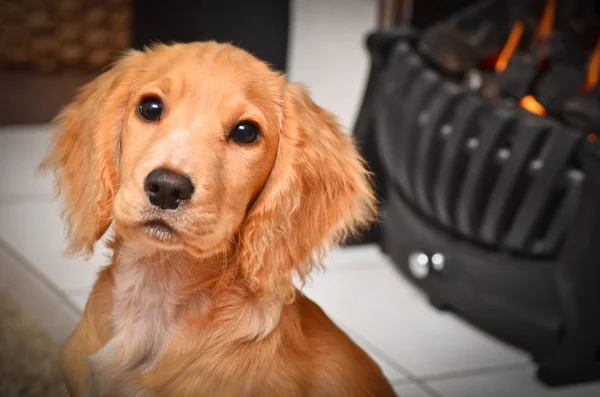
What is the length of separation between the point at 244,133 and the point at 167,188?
101mm

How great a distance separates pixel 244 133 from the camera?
2.33ft

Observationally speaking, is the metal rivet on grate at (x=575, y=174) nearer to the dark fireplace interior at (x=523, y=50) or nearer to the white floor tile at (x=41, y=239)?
the dark fireplace interior at (x=523, y=50)

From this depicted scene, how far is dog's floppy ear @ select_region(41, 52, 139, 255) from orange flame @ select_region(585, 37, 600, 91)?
1250 mm

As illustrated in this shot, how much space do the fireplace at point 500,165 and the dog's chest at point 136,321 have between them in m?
0.94

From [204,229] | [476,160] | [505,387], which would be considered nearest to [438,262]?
[476,160]

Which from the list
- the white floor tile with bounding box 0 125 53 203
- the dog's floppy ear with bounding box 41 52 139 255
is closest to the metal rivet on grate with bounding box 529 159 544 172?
the white floor tile with bounding box 0 125 53 203

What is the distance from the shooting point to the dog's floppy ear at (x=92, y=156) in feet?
2.31

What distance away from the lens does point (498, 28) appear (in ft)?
6.23

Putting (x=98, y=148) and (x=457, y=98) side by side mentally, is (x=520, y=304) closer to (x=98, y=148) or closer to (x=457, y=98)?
(x=457, y=98)

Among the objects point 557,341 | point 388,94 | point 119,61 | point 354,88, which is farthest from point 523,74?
point 119,61

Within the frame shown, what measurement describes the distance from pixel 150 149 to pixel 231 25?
28cm

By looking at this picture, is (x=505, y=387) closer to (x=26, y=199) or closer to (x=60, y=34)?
(x=26, y=199)

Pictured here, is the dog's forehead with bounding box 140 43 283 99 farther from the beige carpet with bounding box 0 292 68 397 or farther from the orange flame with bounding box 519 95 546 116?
the orange flame with bounding box 519 95 546 116

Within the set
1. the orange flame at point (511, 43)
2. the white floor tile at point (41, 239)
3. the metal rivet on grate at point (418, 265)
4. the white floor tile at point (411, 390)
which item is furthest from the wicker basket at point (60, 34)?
the orange flame at point (511, 43)
